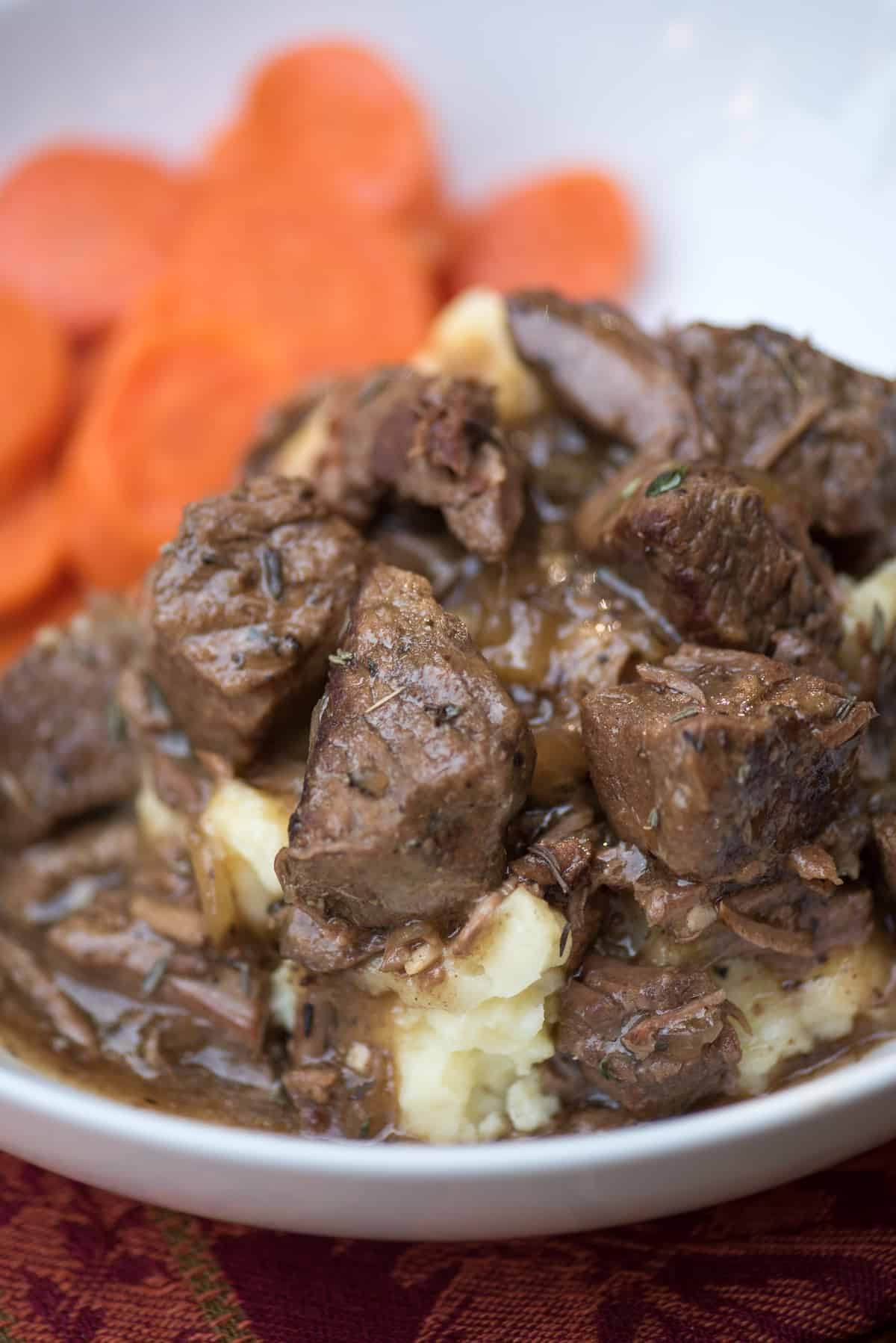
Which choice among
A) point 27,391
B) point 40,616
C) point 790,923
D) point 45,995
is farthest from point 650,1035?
point 27,391

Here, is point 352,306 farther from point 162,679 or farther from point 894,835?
point 894,835

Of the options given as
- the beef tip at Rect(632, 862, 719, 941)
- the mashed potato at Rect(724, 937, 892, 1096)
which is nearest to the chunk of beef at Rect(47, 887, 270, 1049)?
the beef tip at Rect(632, 862, 719, 941)

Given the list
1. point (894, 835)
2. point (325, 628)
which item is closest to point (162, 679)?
point (325, 628)

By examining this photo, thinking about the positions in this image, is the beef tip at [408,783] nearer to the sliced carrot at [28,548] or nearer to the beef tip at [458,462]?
the beef tip at [458,462]

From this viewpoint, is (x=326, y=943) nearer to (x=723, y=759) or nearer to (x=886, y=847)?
(x=723, y=759)

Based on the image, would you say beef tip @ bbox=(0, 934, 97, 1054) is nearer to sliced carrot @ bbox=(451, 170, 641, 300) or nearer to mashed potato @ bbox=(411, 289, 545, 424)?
mashed potato @ bbox=(411, 289, 545, 424)

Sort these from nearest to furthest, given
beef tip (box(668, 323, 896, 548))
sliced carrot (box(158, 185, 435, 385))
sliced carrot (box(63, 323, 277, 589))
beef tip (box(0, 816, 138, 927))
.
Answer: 1. beef tip (box(668, 323, 896, 548))
2. beef tip (box(0, 816, 138, 927))
3. sliced carrot (box(63, 323, 277, 589))
4. sliced carrot (box(158, 185, 435, 385))
